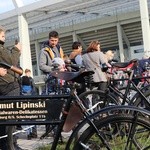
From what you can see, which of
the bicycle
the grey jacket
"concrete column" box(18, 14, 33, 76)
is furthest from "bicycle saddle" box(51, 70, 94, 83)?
"concrete column" box(18, 14, 33, 76)

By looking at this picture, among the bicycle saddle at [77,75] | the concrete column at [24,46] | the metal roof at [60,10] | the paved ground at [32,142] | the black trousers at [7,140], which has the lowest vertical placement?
the paved ground at [32,142]

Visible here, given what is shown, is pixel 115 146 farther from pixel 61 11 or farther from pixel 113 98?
pixel 61 11

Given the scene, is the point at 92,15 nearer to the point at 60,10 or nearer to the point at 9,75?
the point at 60,10

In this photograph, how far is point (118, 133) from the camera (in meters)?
3.47

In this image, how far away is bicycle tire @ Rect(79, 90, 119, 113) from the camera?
6000mm

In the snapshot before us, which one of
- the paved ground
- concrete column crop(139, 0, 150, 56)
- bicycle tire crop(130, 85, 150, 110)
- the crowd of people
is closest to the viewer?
bicycle tire crop(130, 85, 150, 110)

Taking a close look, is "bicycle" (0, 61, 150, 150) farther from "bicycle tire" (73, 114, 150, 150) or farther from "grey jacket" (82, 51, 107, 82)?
"grey jacket" (82, 51, 107, 82)

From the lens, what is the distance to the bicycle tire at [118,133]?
3285 mm

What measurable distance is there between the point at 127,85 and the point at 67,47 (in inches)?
1443

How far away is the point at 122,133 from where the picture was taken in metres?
3.40

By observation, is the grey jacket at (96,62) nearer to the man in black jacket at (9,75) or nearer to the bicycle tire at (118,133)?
the man in black jacket at (9,75)

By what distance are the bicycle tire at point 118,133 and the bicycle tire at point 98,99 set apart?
2435 millimetres

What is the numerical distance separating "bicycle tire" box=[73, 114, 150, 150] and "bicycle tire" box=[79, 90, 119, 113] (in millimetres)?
2435

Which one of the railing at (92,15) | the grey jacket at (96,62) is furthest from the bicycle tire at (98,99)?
the railing at (92,15)
